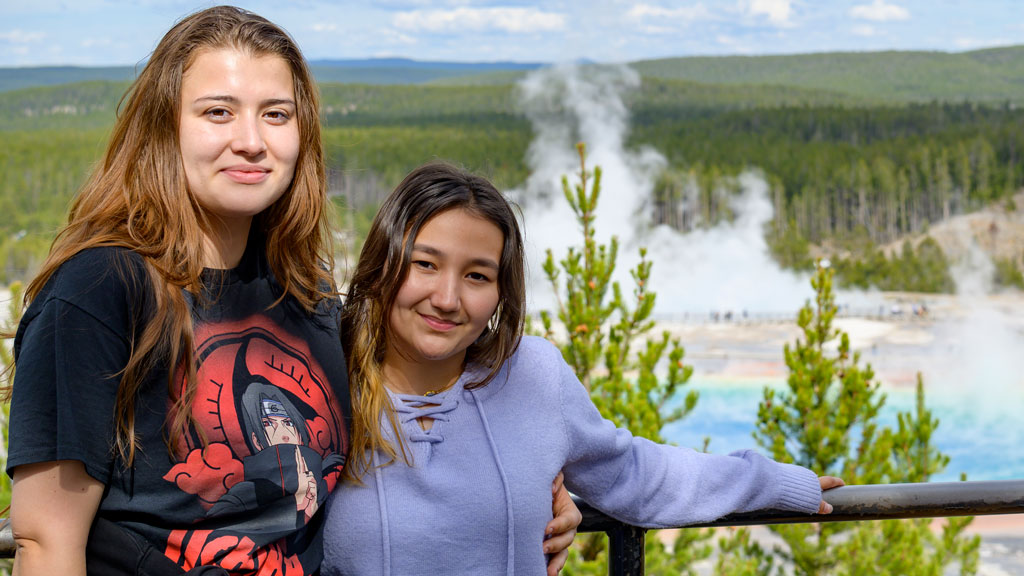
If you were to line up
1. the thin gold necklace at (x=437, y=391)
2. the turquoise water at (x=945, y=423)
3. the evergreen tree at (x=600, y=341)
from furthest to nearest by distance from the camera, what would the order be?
the turquoise water at (x=945, y=423), the evergreen tree at (x=600, y=341), the thin gold necklace at (x=437, y=391)

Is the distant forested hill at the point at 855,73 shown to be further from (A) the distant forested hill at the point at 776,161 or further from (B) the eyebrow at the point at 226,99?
(B) the eyebrow at the point at 226,99

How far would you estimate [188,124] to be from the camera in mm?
1343

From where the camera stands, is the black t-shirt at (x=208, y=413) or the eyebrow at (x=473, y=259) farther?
the eyebrow at (x=473, y=259)

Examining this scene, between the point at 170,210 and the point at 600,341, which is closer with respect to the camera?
the point at 170,210

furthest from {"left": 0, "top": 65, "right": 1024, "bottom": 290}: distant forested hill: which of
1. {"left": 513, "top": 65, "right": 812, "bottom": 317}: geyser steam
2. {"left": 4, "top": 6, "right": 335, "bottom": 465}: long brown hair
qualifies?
{"left": 4, "top": 6, "right": 335, "bottom": 465}: long brown hair

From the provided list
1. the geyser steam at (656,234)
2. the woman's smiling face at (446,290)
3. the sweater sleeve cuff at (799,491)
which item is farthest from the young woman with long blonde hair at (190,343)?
the geyser steam at (656,234)

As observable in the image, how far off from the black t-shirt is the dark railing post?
48cm

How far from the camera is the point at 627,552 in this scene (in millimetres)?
1621

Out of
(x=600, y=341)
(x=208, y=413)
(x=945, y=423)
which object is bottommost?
(x=945, y=423)

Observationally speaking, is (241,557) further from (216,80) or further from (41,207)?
(41,207)

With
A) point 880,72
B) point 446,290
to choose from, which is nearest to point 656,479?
point 446,290

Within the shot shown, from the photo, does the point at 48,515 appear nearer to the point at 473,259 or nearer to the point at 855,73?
the point at 473,259

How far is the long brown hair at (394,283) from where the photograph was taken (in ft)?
4.96

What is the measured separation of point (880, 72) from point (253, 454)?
4998 inches
